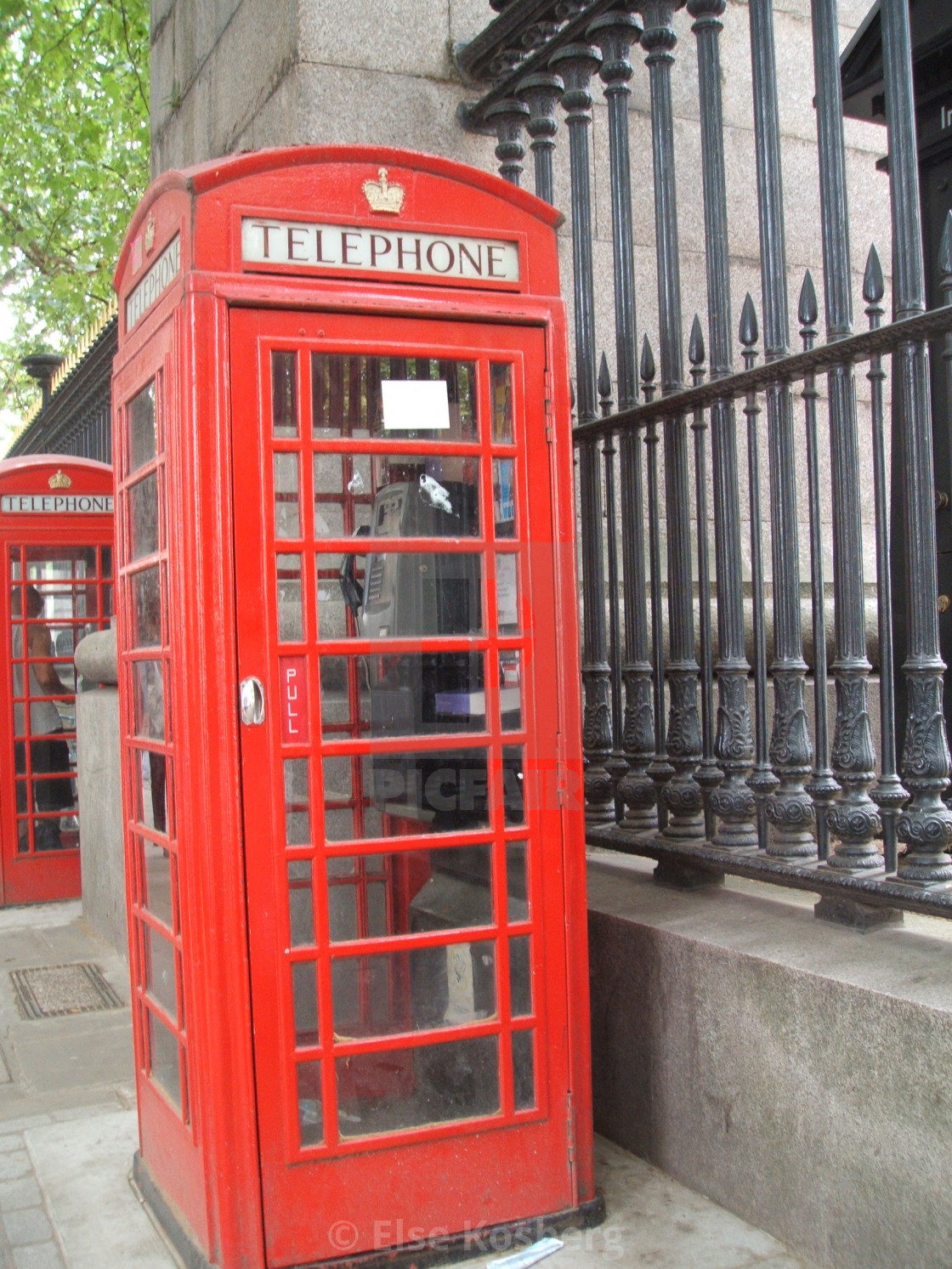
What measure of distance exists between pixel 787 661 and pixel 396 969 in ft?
4.19

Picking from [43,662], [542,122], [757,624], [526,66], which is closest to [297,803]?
[757,624]

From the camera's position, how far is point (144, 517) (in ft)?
9.86

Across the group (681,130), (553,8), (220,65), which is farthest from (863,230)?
(220,65)

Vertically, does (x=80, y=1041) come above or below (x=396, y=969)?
below

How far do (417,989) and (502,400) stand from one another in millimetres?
1401

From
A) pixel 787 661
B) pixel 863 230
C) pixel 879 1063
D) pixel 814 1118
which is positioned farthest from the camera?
pixel 863 230

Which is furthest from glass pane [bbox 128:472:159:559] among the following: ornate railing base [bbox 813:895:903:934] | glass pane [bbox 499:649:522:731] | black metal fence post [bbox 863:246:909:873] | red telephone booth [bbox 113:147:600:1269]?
ornate railing base [bbox 813:895:903:934]

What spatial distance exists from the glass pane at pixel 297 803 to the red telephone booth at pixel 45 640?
5026mm

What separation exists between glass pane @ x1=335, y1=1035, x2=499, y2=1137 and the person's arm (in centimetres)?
535

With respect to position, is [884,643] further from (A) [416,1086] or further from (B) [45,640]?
(B) [45,640]

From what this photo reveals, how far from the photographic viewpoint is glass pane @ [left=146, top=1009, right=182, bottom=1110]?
291 cm

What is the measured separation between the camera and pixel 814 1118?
261 cm

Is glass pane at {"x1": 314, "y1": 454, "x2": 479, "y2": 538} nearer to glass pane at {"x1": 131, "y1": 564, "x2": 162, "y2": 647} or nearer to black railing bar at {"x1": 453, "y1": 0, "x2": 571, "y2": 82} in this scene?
glass pane at {"x1": 131, "y1": 564, "x2": 162, "y2": 647}

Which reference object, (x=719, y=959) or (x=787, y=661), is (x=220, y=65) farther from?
(x=719, y=959)
